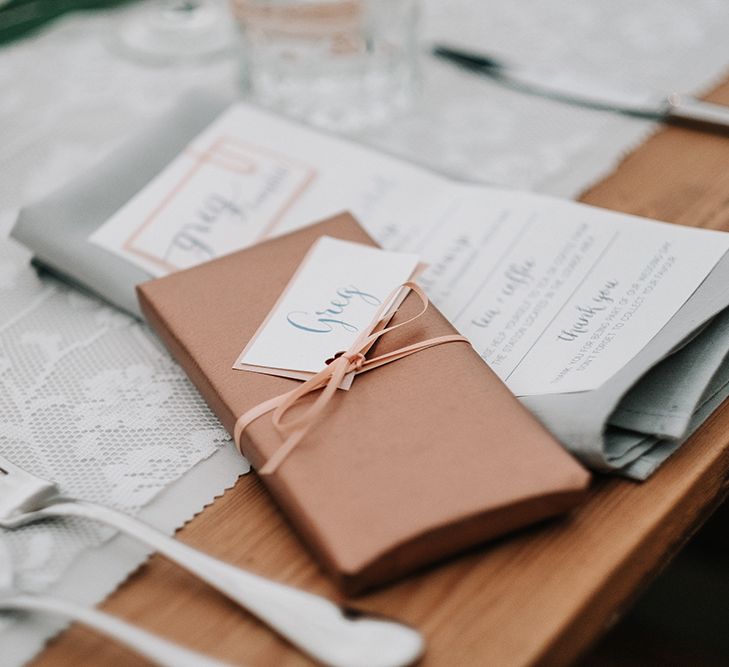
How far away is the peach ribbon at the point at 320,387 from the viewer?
16.7 inches

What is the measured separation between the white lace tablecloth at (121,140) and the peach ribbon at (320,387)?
0.05 meters

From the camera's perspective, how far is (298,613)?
14.5 inches

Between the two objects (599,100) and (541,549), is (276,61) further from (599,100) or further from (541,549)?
(541,549)

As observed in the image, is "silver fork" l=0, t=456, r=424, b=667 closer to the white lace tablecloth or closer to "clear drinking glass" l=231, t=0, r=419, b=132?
the white lace tablecloth

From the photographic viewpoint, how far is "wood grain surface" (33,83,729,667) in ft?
1.22

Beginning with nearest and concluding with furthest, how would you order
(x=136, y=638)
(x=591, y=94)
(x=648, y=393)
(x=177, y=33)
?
(x=136, y=638) → (x=648, y=393) → (x=591, y=94) → (x=177, y=33)

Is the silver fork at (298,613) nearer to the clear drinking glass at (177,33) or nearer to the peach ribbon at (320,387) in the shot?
the peach ribbon at (320,387)

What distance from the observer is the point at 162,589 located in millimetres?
402

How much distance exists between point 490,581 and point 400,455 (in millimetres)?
70

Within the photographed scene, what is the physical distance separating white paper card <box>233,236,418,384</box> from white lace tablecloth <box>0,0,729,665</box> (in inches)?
2.4

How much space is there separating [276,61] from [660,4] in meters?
0.43

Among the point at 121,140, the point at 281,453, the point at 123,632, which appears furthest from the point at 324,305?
the point at 121,140

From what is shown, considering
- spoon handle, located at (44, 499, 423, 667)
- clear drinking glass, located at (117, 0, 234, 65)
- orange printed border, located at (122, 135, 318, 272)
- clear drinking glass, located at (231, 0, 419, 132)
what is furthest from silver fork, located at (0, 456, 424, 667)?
clear drinking glass, located at (117, 0, 234, 65)

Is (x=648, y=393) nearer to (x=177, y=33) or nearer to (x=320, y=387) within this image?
(x=320, y=387)
